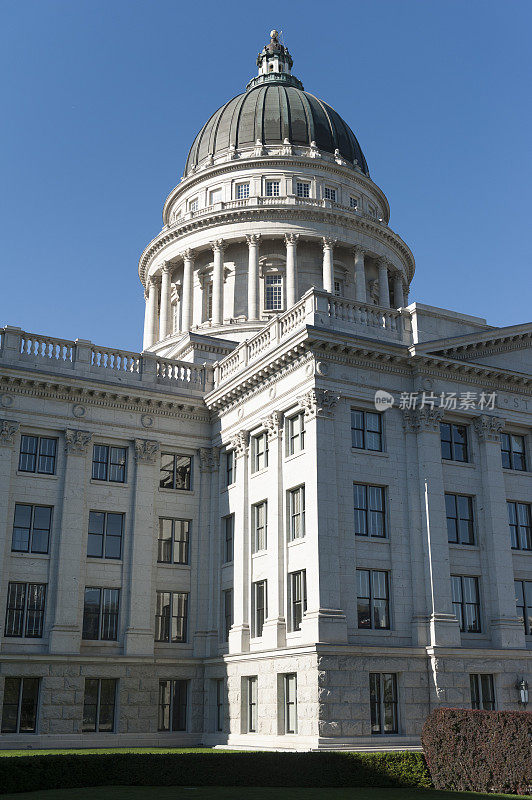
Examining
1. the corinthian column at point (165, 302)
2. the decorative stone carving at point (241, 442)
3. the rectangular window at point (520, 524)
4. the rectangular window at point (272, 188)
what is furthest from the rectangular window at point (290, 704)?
the rectangular window at point (272, 188)

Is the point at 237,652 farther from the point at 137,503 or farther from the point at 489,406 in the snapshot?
the point at 489,406

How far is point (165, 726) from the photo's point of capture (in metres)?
37.4

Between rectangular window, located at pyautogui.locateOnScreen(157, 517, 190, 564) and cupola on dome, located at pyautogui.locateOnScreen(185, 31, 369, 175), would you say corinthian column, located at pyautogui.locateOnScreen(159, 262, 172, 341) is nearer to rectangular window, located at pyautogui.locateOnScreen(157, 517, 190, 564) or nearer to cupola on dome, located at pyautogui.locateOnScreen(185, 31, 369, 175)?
cupola on dome, located at pyautogui.locateOnScreen(185, 31, 369, 175)

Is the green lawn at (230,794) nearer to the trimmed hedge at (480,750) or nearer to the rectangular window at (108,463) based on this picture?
the trimmed hedge at (480,750)

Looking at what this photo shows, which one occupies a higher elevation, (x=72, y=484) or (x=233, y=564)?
(x=72, y=484)

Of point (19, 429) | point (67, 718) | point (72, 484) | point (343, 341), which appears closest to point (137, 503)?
point (72, 484)

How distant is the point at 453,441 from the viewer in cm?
3691

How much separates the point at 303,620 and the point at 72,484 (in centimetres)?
1246

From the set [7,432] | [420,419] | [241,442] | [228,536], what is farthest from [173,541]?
[420,419]

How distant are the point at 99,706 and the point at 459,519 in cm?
1708

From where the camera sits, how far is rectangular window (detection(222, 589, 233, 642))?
3853cm

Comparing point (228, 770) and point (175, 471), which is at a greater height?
point (175, 471)

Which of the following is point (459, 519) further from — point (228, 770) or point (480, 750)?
point (228, 770)

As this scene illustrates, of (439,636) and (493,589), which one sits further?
(493,589)
